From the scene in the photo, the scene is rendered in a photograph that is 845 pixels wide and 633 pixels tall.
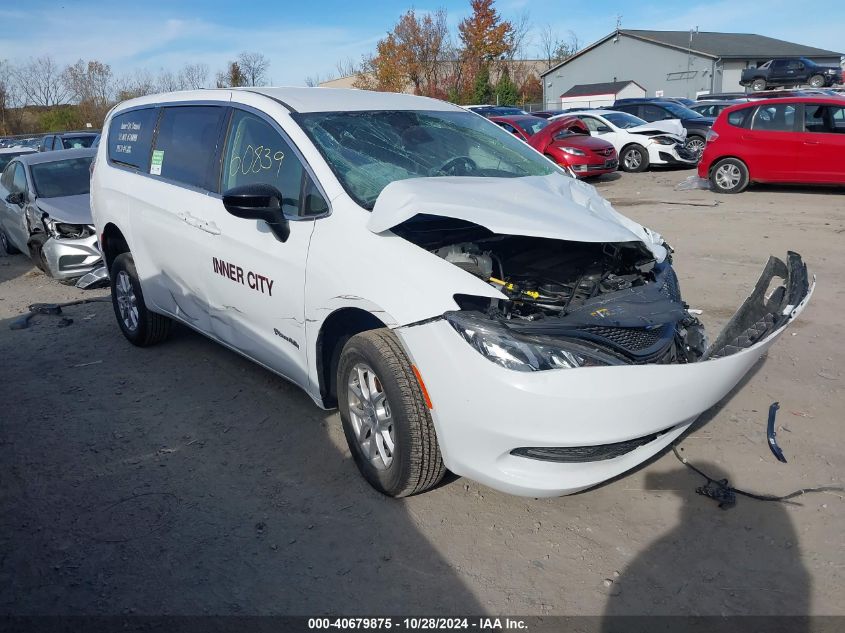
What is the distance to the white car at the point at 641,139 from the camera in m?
16.3

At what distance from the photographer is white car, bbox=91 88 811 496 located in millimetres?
2820

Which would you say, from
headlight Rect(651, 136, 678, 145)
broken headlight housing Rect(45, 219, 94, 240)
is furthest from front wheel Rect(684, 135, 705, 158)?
broken headlight housing Rect(45, 219, 94, 240)

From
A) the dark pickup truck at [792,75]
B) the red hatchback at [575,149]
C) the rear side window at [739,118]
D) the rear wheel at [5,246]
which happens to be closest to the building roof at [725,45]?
the dark pickup truck at [792,75]

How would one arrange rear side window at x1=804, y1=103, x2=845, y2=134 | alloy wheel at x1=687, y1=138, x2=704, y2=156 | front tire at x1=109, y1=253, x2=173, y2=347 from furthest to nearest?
1. alloy wheel at x1=687, y1=138, x2=704, y2=156
2. rear side window at x1=804, y1=103, x2=845, y2=134
3. front tire at x1=109, y1=253, x2=173, y2=347

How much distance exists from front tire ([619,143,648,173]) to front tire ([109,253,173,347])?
44.9ft

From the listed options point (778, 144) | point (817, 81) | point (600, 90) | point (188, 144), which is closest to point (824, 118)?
point (778, 144)

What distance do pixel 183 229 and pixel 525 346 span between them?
8.93 feet

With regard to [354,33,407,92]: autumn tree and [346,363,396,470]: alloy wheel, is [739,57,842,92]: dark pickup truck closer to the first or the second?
[354,33,407,92]: autumn tree

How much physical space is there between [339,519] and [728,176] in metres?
11.4

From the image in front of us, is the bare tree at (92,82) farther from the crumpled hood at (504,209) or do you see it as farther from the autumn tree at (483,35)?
the crumpled hood at (504,209)

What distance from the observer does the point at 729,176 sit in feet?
40.8

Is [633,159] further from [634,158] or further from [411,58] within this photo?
[411,58]

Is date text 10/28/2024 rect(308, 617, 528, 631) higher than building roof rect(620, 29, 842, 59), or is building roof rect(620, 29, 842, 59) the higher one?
building roof rect(620, 29, 842, 59)

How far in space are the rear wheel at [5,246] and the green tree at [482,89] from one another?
3684cm
